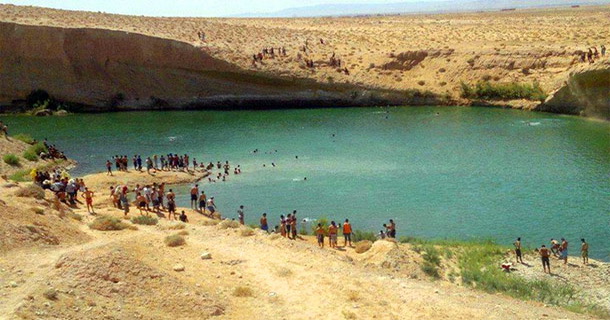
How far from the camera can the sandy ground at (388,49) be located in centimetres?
6831

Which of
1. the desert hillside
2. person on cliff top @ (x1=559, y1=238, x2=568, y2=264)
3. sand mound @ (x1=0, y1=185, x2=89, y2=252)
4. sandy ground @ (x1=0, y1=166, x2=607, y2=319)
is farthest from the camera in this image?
the desert hillside

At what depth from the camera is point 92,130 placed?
58312 millimetres

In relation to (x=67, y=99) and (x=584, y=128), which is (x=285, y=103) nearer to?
(x=67, y=99)

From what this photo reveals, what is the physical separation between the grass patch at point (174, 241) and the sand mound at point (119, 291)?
311 cm

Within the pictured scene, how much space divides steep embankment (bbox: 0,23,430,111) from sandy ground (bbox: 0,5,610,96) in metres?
1.41

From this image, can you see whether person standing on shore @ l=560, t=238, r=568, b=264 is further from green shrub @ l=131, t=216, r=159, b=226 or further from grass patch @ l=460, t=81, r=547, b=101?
grass patch @ l=460, t=81, r=547, b=101

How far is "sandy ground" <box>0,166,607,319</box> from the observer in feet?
53.4

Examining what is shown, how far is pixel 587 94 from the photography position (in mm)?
57625

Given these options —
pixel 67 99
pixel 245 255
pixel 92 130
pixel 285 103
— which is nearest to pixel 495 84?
pixel 285 103

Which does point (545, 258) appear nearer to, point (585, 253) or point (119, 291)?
point (585, 253)

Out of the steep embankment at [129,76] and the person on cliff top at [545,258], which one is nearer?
the person on cliff top at [545,258]

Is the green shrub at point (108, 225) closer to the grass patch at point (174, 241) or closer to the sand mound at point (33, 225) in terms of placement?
the sand mound at point (33, 225)

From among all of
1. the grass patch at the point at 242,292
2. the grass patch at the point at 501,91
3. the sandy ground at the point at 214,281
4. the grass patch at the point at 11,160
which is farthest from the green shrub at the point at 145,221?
the grass patch at the point at 501,91

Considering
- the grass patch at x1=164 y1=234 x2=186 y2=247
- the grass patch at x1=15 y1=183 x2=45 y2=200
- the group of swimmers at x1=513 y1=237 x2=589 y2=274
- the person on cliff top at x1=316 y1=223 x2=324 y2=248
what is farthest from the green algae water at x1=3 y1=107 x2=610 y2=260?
the grass patch at x1=164 y1=234 x2=186 y2=247
